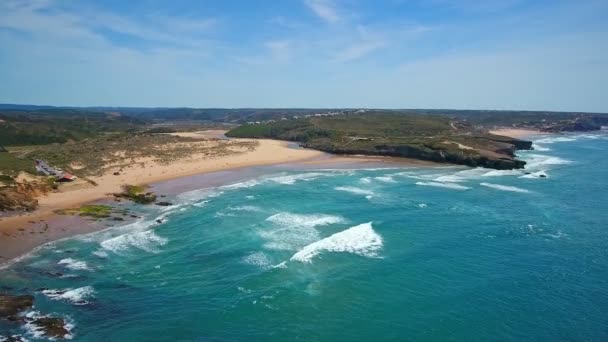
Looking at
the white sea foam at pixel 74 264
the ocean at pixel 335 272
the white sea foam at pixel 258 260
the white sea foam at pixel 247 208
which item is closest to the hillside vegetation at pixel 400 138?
the ocean at pixel 335 272

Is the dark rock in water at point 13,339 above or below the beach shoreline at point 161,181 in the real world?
below

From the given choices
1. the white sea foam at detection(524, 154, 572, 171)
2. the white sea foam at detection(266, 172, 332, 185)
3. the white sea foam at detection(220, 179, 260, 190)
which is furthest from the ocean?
the white sea foam at detection(524, 154, 572, 171)

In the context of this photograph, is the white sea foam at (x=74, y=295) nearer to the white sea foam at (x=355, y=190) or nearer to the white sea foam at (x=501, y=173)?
the white sea foam at (x=355, y=190)

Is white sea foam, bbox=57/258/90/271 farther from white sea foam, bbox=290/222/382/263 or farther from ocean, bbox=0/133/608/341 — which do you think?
white sea foam, bbox=290/222/382/263

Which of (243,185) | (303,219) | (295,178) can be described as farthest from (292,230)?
(295,178)

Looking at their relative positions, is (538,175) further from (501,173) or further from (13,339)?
(13,339)

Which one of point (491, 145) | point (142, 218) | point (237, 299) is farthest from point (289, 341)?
point (491, 145)
